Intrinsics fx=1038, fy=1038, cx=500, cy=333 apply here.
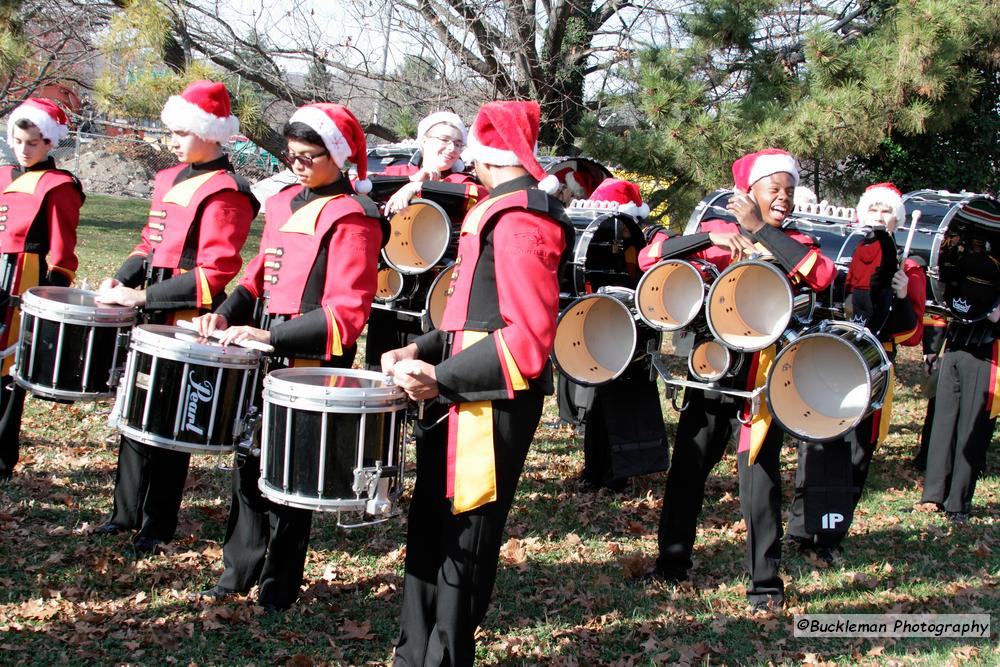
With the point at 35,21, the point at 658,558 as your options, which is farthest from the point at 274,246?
the point at 35,21

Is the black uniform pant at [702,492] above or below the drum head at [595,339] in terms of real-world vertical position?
below

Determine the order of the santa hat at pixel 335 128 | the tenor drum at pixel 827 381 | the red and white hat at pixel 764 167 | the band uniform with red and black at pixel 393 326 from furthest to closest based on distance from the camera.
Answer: the band uniform with red and black at pixel 393 326, the red and white hat at pixel 764 167, the tenor drum at pixel 827 381, the santa hat at pixel 335 128

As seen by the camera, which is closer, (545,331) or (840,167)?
(545,331)

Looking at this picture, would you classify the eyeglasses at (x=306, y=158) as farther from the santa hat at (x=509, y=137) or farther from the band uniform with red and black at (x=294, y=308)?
the santa hat at (x=509, y=137)

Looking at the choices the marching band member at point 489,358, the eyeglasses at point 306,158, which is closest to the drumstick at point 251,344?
the marching band member at point 489,358

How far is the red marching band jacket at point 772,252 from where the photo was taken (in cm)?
424

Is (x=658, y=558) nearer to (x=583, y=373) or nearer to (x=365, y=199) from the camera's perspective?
(x=583, y=373)

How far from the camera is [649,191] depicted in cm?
973

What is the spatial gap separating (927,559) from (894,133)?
6232 mm

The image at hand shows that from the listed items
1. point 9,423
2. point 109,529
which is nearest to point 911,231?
point 109,529

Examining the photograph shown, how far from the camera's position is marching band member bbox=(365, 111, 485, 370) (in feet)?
17.5

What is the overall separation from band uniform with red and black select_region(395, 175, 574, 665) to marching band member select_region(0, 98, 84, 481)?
8.40 ft

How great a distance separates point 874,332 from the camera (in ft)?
17.7

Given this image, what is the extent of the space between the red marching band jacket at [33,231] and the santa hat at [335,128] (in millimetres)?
1832
